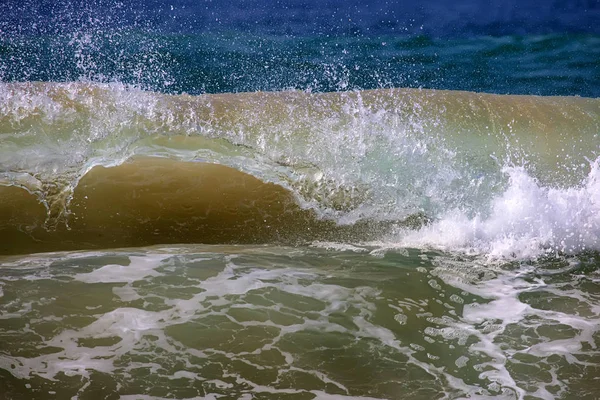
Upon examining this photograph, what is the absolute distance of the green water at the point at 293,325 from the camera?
1.80 metres

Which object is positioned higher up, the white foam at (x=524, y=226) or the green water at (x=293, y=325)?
the white foam at (x=524, y=226)

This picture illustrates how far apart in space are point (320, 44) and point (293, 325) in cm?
442

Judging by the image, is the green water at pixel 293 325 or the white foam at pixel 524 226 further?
the white foam at pixel 524 226

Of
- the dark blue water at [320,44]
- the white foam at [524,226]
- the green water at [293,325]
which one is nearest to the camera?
the green water at [293,325]

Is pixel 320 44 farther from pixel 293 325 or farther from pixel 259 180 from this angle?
pixel 293 325

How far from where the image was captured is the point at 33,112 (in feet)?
10.0

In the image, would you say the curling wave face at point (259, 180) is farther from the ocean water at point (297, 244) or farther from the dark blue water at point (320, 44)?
the dark blue water at point (320, 44)

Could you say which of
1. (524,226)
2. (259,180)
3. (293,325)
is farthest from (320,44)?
(293,325)

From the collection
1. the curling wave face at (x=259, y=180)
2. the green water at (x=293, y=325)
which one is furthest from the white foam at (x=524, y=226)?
the green water at (x=293, y=325)

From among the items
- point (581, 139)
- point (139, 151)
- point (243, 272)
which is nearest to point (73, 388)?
point (243, 272)

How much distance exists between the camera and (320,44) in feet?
20.1

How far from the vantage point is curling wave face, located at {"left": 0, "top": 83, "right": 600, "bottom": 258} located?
283cm

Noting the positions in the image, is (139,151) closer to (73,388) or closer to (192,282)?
(192,282)

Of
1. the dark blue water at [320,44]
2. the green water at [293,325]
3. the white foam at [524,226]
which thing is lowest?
the green water at [293,325]
